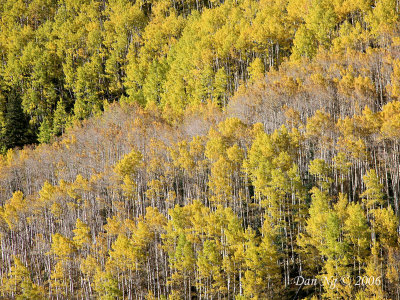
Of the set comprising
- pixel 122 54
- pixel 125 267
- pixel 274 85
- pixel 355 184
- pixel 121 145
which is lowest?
pixel 125 267

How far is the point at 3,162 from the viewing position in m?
73.8

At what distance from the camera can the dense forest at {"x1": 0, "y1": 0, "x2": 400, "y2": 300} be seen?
3856 cm

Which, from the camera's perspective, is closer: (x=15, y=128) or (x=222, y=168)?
(x=222, y=168)

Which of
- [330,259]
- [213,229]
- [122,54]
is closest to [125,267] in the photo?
[213,229]

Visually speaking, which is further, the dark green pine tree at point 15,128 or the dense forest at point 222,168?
the dark green pine tree at point 15,128

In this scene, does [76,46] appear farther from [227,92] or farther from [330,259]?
[330,259]

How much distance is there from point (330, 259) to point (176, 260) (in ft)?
45.6

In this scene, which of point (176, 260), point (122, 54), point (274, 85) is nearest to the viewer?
point (176, 260)

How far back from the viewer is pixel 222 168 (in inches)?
1918

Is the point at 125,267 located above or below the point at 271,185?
below

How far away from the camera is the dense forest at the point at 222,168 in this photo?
3856 centimetres

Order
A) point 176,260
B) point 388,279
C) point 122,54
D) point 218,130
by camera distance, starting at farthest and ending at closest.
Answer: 1. point 122,54
2. point 218,130
3. point 176,260
4. point 388,279

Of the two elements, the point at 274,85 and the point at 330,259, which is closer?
the point at 330,259

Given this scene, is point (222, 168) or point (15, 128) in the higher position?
point (15, 128)
